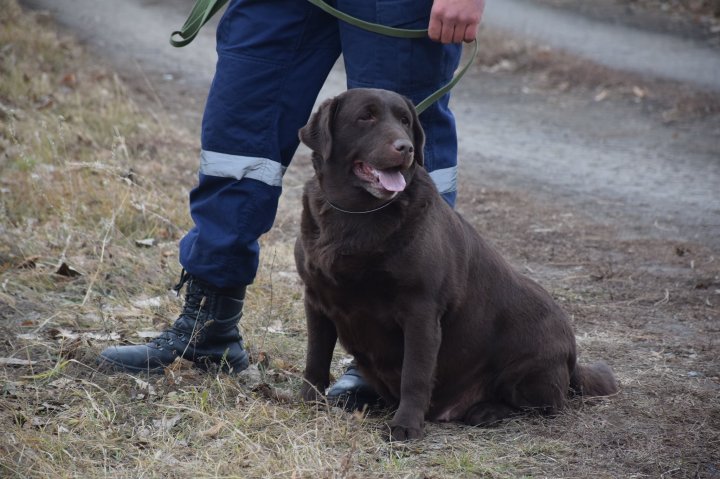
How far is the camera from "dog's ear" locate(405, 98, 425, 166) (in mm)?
3191

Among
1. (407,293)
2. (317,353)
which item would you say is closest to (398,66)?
(407,293)

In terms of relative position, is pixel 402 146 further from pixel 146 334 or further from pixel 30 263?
pixel 30 263

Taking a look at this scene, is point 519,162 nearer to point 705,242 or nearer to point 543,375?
point 705,242

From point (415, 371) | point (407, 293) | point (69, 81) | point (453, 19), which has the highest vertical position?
point (453, 19)

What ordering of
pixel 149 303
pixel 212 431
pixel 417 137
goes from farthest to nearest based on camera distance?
pixel 149 303 → pixel 417 137 → pixel 212 431

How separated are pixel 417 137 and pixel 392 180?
0.92 feet

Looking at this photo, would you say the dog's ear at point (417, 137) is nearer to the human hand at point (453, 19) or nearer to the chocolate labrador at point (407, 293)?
the chocolate labrador at point (407, 293)

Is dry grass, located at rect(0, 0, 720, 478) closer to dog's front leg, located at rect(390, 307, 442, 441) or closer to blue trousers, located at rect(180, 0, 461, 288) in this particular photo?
dog's front leg, located at rect(390, 307, 442, 441)

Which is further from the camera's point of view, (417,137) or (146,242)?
(146,242)

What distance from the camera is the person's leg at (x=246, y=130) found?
3391 millimetres

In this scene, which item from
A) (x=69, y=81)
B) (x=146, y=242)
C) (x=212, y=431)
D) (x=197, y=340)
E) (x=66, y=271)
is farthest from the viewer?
(x=69, y=81)

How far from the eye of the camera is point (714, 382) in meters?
3.74

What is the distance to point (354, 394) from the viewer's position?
346cm

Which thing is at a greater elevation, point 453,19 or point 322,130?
point 453,19
